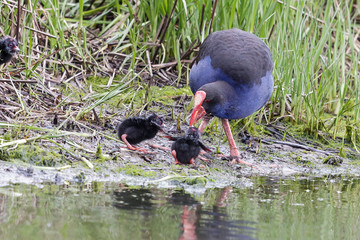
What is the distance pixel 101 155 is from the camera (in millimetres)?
5168

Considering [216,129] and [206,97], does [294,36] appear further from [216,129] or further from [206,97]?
[206,97]

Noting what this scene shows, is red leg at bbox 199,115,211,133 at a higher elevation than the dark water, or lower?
higher

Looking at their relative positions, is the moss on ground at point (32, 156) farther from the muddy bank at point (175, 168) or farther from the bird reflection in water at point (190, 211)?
the bird reflection in water at point (190, 211)

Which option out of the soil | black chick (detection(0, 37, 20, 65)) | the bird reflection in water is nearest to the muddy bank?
the soil

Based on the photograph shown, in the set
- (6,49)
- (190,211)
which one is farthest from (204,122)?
(190,211)

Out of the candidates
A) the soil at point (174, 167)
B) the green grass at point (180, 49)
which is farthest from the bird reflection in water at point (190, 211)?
the green grass at point (180, 49)

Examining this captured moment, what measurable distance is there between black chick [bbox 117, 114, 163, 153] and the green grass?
0.66 metres

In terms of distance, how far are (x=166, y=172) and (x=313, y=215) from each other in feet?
4.75

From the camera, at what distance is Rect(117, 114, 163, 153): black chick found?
5703 millimetres

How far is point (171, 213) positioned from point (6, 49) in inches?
123

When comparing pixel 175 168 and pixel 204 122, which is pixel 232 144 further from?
pixel 175 168

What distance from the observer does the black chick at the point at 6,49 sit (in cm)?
604

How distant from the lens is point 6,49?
239 inches

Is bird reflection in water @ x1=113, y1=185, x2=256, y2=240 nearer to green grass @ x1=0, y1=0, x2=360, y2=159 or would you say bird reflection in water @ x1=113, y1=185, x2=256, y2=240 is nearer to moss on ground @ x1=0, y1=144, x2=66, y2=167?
moss on ground @ x1=0, y1=144, x2=66, y2=167
